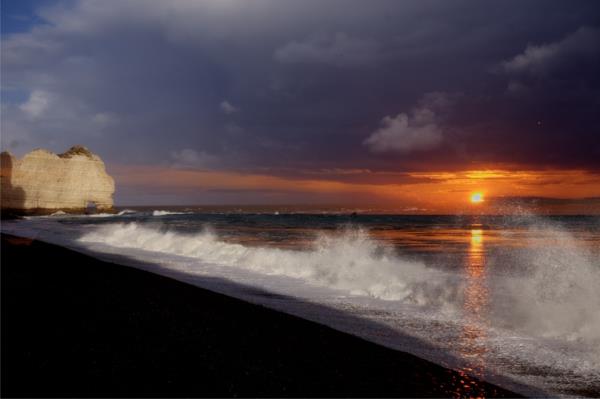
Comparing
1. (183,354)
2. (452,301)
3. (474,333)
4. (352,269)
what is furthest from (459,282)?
(183,354)

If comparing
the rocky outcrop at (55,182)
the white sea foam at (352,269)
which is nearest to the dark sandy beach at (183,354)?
the white sea foam at (352,269)

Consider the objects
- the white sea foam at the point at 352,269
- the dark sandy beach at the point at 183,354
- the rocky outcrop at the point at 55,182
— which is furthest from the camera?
the rocky outcrop at the point at 55,182

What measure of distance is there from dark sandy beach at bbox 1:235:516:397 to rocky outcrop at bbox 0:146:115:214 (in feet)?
253

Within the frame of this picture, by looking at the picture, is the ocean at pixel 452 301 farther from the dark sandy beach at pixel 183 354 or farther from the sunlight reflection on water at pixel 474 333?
the dark sandy beach at pixel 183 354

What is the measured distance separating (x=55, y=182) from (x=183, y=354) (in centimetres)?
8762

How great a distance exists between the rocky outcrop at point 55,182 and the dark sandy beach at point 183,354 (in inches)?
3031

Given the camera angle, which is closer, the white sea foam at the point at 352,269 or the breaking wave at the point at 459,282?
the breaking wave at the point at 459,282

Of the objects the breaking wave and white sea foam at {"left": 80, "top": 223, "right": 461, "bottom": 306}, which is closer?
the breaking wave

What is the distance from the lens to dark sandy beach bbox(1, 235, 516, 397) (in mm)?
5172

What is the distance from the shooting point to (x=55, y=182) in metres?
82.6

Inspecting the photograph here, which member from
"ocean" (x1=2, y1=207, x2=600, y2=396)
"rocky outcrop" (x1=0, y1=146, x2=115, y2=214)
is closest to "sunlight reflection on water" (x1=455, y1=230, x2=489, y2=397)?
"ocean" (x1=2, y1=207, x2=600, y2=396)

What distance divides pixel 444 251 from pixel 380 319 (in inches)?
617

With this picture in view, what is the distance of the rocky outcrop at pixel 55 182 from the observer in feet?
249

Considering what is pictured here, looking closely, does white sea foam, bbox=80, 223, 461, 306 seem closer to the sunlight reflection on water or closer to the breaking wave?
the breaking wave
